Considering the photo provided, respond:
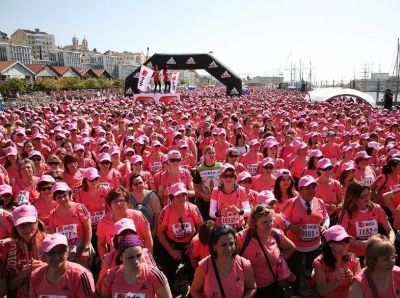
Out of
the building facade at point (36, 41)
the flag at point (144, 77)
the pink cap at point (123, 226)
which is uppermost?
the building facade at point (36, 41)

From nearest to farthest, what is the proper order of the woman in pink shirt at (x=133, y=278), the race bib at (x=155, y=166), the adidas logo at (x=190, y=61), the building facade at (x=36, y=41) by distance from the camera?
the woman in pink shirt at (x=133, y=278)
the race bib at (x=155, y=166)
the adidas logo at (x=190, y=61)
the building facade at (x=36, y=41)

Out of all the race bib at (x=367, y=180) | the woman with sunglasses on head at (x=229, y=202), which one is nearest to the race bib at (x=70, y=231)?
the woman with sunglasses on head at (x=229, y=202)

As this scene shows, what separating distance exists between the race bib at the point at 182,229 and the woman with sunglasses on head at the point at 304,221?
47.5 inches

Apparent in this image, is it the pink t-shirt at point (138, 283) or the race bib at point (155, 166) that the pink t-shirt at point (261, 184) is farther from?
the pink t-shirt at point (138, 283)

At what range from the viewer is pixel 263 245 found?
358cm

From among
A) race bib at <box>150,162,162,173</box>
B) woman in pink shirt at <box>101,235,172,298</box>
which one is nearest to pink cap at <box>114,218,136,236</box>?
woman in pink shirt at <box>101,235,172,298</box>

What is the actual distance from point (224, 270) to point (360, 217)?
202 centimetres

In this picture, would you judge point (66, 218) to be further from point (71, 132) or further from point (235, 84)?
point (235, 84)

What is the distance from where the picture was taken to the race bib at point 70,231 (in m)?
4.23

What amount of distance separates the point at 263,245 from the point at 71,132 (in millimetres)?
7678

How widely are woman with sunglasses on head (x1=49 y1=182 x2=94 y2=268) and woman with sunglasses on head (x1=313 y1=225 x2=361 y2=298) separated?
266cm

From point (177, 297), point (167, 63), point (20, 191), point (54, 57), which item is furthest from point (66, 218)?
point (54, 57)

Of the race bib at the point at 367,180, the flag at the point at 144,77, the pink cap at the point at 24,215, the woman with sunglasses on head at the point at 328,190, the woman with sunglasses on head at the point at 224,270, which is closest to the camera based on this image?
the woman with sunglasses on head at the point at 224,270

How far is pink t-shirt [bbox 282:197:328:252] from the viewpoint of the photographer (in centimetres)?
437
